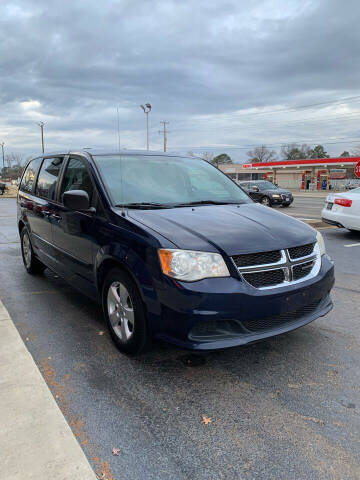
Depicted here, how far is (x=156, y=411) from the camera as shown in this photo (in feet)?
8.55

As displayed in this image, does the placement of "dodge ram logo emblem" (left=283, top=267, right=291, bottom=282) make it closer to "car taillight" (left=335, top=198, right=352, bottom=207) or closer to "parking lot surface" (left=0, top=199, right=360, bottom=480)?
"parking lot surface" (left=0, top=199, right=360, bottom=480)

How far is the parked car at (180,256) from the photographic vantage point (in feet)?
9.00

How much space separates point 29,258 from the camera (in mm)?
6016

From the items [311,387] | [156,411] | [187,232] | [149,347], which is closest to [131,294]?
[149,347]

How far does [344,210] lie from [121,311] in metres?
7.34

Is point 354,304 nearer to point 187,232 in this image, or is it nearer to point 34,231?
point 187,232

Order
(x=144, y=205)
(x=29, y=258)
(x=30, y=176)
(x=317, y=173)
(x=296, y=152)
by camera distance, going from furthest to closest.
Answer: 1. (x=296, y=152)
2. (x=317, y=173)
3. (x=29, y=258)
4. (x=30, y=176)
5. (x=144, y=205)

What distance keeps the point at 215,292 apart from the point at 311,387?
3.46 ft

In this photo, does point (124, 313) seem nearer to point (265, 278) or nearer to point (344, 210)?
point (265, 278)

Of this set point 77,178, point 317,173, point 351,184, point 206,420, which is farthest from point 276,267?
point 317,173

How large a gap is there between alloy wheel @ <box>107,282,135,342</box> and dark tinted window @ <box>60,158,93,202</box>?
3.24 ft

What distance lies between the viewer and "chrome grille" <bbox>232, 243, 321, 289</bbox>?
2.84m

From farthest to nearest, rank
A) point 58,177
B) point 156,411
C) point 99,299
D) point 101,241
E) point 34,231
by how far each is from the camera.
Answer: point 34,231
point 58,177
point 99,299
point 101,241
point 156,411

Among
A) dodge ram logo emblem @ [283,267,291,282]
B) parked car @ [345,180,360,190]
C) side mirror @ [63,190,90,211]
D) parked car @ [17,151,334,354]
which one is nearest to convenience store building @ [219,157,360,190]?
parked car @ [345,180,360,190]
